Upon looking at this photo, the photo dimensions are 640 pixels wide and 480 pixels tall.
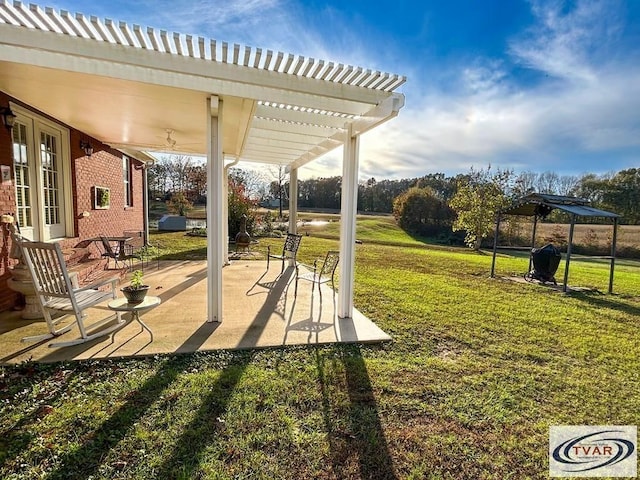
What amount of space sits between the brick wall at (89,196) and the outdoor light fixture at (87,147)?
7 cm

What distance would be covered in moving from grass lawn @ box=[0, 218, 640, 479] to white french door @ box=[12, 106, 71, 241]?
293 cm

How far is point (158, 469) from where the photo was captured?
189cm

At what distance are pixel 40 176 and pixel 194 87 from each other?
3.48 m

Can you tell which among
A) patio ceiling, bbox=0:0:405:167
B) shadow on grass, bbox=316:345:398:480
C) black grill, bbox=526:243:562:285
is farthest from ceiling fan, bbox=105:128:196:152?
black grill, bbox=526:243:562:285

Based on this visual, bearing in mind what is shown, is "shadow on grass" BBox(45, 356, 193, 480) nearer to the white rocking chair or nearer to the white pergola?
the white rocking chair

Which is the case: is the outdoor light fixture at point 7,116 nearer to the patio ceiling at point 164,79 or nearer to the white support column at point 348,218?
the patio ceiling at point 164,79

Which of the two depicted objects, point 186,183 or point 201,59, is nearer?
point 201,59

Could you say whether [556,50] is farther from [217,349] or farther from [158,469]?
[158,469]

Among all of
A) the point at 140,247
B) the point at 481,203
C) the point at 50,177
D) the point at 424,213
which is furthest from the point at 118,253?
the point at 424,213

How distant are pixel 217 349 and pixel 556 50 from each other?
987 centimetres

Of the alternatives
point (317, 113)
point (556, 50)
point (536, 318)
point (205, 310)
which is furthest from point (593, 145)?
point (205, 310)

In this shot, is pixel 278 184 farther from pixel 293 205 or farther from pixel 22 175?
pixel 22 175

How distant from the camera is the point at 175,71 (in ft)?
10.3

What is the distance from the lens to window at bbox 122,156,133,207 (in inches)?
371
